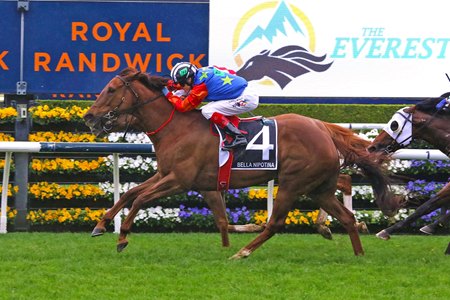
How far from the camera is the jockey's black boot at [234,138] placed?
755 centimetres

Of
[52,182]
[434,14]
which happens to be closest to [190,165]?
Result: [52,182]

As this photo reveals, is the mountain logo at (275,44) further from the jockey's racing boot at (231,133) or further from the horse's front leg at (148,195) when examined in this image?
the horse's front leg at (148,195)

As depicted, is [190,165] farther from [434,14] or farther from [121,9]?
[434,14]

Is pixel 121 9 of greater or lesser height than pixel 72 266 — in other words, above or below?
above

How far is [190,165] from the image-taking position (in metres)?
7.54

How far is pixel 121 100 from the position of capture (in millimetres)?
7824

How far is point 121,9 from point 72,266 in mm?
4164

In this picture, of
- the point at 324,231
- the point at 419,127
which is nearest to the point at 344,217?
the point at 324,231

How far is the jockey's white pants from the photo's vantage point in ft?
25.1

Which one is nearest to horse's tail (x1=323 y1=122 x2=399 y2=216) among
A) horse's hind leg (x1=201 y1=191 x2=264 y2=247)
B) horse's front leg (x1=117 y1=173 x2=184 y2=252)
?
horse's hind leg (x1=201 y1=191 x2=264 y2=247)

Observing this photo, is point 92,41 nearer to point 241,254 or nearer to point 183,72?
point 183,72

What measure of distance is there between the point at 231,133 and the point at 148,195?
88 cm

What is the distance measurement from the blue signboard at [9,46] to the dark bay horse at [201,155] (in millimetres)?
2607

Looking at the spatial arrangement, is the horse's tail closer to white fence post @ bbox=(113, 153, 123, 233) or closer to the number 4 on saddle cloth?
the number 4 on saddle cloth
